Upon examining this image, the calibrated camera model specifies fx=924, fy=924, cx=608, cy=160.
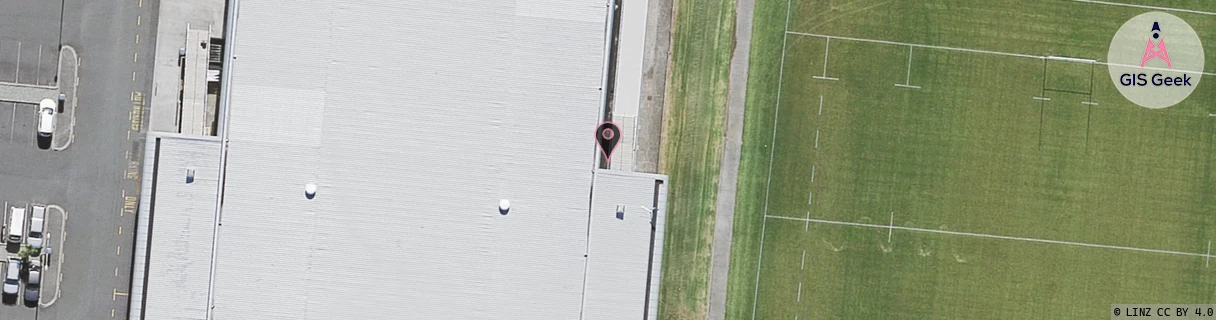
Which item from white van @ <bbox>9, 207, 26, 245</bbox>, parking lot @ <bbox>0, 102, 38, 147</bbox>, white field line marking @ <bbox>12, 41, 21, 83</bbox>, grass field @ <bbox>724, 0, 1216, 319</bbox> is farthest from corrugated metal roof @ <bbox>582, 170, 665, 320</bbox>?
white field line marking @ <bbox>12, 41, 21, 83</bbox>

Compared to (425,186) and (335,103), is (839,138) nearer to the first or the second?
(425,186)

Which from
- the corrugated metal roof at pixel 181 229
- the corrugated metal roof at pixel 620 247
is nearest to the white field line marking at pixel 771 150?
the corrugated metal roof at pixel 620 247

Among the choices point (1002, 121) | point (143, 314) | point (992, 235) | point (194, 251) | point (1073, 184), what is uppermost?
point (1002, 121)

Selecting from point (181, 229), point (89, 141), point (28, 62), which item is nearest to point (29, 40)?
point (28, 62)

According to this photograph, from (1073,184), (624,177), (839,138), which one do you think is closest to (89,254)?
(624,177)

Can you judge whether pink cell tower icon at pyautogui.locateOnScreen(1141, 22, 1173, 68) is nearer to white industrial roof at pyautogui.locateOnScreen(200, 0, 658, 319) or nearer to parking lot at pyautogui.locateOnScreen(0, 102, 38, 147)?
white industrial roof at pyautogui.locateOnScreen(200, 0, 658, 319)

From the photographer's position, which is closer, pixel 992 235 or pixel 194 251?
pixel 194 251

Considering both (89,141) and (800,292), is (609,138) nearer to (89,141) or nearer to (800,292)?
(800,292)

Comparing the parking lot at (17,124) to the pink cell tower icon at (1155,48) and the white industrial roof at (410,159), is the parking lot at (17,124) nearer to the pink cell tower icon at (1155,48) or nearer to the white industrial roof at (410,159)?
the white industrial roof at (410,159)
